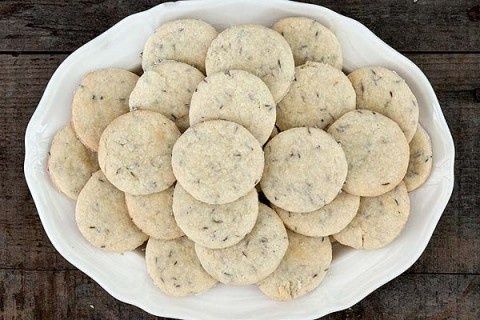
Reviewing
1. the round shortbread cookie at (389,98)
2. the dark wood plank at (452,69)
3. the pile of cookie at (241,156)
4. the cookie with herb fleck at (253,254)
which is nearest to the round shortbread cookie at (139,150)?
the pile of cookie at (241,156)

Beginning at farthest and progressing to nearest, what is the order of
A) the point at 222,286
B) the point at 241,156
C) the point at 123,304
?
the point at 123,304 → the point at 222,286 → the point at 241,156

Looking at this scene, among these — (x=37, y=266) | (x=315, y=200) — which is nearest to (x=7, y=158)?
(x=37, y=266)

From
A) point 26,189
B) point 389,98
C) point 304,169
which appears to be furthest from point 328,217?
point 26,189

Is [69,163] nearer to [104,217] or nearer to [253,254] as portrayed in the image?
[104,217]

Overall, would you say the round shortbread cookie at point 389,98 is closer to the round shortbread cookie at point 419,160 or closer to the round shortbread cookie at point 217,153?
the round shortbread cookie at point 419,160

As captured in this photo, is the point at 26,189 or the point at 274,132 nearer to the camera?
the point at 274,132

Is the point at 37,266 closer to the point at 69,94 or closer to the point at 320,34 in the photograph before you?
the point at 69,94

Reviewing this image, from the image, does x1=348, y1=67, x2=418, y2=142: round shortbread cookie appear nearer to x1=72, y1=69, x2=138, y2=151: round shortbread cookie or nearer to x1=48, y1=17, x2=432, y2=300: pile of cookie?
x1=48, y1=17, x2=432, y2=300: pile of cookie
